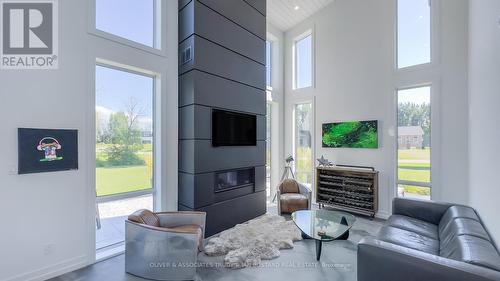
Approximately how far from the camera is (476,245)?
6.32 ft

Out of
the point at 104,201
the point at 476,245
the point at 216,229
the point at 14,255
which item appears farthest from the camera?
the point at 216,229

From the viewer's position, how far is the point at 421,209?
338 centimetres

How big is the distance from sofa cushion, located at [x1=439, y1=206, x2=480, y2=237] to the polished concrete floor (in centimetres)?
115

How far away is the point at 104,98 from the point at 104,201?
54.5 inches

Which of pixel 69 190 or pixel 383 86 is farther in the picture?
pixel 383 86

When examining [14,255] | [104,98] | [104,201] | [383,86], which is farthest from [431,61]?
[14,255]

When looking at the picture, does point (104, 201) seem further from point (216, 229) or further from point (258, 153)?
point (258, 153)

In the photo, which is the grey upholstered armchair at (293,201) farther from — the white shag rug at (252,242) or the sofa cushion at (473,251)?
the sofa cushion at (473,251)

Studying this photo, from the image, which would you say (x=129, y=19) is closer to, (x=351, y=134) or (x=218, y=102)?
(x=218, y=102)

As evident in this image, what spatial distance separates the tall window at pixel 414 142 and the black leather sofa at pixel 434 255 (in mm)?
1468

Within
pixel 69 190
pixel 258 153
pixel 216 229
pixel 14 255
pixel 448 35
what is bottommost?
pixel 216 229

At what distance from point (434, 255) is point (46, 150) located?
3838mm

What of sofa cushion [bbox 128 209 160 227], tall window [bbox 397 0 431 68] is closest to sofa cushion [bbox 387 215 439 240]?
tall window [bbox 397 0 431 68]

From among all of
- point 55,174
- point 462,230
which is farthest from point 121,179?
point 462,230
